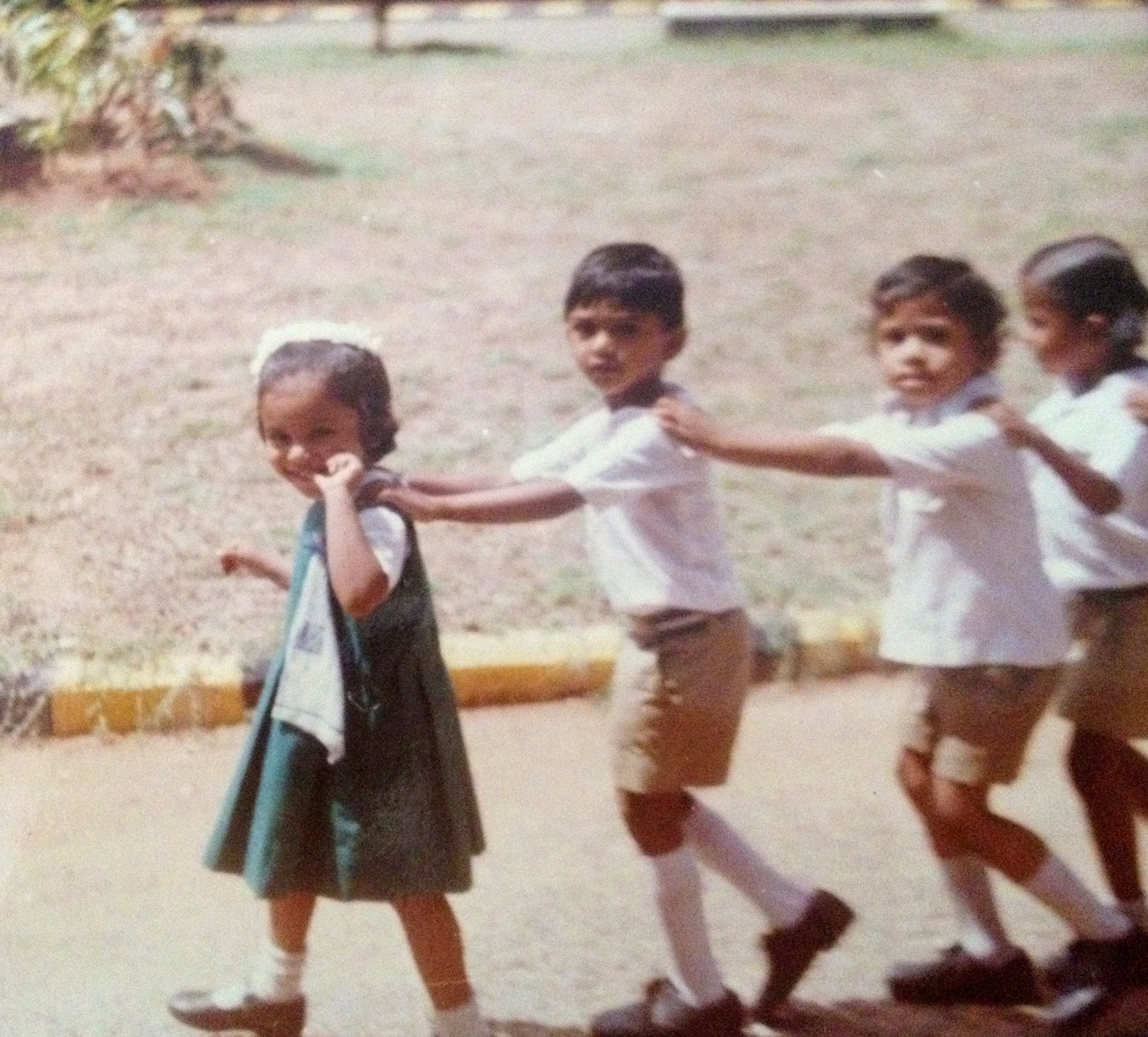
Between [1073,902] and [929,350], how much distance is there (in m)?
0.74

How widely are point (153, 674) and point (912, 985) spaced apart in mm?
1350

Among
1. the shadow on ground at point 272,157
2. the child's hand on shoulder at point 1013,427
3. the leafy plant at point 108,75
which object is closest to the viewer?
the child's hand on shoulder at point 1013,427

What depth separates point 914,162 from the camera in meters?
3.53

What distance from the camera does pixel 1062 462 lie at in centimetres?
198

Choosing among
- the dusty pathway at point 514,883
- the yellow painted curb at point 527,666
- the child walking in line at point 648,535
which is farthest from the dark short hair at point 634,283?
the yellow painted curb at point 527,666

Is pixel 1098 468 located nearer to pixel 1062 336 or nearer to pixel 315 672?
pixel 1062 336

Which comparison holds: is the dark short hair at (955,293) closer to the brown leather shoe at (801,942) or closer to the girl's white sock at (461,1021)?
the brown leather shoe at (801,942)

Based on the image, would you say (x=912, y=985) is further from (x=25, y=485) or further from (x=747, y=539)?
(x=25, y=485)

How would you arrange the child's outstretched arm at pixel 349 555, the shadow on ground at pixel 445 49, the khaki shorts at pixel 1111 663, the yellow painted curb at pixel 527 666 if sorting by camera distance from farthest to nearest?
1. the shadow on ground at pixel 445 49
2. the yellow painted curb at pixel 527 666
3. the khaki shorts at pixel 1111 663
4. the child's outstretched arm at pixel 349 555

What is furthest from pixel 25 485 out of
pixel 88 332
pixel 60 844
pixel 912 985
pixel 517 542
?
pixel 912 985

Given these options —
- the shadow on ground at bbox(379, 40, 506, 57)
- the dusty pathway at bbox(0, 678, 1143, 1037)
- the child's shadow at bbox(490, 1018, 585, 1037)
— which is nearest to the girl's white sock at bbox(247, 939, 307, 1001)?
the dusty pathway at bbox(0, 678, 1143, 1037)

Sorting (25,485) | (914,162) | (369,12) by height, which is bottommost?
(25,485)

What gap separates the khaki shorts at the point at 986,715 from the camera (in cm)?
203

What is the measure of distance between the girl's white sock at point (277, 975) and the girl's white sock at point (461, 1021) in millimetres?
181
